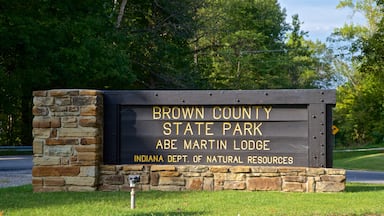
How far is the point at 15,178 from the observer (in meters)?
15.6

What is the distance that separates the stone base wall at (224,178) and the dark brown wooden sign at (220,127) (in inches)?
8.2

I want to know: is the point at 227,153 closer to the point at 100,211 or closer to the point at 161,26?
the point at 100,211

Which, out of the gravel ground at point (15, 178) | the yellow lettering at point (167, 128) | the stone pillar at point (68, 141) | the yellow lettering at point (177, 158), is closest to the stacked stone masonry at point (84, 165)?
the stone pillar at point (68, 141)

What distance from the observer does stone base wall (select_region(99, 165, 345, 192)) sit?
10.3 m

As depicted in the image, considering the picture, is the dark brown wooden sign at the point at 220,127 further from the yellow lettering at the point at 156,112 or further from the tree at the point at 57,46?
the tree at the point at 57,46

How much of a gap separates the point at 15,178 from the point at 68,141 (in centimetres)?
547

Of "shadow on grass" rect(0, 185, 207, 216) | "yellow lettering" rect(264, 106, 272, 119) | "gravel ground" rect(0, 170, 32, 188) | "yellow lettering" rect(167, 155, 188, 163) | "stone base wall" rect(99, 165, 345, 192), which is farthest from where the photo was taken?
"gravel ground" rect(0, 170, 32, 188)

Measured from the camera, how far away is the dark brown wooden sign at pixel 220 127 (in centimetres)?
1047

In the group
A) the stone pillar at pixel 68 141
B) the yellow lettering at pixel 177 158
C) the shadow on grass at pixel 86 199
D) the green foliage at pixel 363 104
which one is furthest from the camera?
the green foliage at pixel 363 104

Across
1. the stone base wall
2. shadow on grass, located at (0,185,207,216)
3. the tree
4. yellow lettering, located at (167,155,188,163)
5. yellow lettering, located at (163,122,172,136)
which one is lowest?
shadow on grass, located at (0,185,207,216)

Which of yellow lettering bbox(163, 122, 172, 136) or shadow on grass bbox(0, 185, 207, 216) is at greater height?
yellow lettering bbox(163, 122, 172, 136)

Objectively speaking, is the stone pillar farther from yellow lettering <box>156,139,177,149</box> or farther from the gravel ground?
the gravel ground

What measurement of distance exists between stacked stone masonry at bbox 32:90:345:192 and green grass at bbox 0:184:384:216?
38 cm

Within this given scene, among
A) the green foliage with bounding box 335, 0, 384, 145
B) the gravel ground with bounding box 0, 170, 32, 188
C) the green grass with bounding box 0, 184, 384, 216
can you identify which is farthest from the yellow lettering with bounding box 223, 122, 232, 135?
the green foliage with bounding box 335, 0, 384, 145
